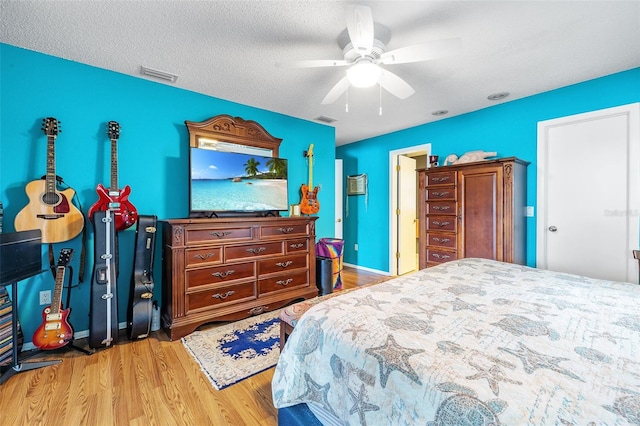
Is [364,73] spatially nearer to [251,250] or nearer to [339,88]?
[339,88]

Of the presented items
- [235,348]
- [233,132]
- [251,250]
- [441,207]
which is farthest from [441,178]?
[235,348]

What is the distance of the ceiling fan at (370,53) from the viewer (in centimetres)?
154

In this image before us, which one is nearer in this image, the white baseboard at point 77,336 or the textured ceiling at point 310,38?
the textured ceiling at point 310,38

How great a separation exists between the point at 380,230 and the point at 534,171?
232 cm

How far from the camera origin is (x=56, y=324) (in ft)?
6.55

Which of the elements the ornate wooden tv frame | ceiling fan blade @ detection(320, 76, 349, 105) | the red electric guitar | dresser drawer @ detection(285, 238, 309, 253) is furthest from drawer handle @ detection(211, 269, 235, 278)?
ceiling fan blade @ detection(320, 76, 349, 105)

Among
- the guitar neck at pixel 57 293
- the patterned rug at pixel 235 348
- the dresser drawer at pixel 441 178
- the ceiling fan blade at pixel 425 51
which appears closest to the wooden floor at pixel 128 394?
the patterned rug at pixel 235 348

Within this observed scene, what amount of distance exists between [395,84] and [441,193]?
5.64ft

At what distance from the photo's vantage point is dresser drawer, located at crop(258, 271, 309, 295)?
9.38 ft

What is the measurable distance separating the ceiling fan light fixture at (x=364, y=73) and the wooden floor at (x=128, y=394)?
2.15m

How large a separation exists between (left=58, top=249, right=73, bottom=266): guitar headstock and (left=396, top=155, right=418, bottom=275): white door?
13.3 ft

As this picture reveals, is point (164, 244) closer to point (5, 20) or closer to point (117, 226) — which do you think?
point (117, 226)

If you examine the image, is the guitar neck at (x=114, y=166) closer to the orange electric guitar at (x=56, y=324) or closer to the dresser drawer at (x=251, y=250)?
the orange electric guitar at (x=56, y=324)

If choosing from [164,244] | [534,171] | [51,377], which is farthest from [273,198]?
[534,171]
